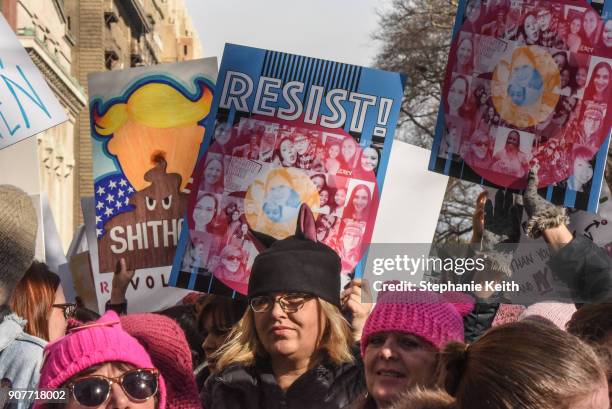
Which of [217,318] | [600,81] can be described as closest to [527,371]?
[600,81]

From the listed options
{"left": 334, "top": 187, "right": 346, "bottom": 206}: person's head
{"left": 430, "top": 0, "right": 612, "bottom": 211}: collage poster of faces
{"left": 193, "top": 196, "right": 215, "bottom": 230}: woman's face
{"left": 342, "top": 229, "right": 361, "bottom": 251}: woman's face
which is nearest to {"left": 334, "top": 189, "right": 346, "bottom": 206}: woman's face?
{"left": 334, "top": 187, "right": 346, "bottom": 206}: person's head

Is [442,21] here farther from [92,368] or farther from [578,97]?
[92,368]

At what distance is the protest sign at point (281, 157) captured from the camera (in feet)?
14.2

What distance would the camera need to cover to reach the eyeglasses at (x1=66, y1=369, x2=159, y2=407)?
288 cm

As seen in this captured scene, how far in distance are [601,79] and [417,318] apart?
4.45ft

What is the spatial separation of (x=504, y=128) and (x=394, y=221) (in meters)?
0.73

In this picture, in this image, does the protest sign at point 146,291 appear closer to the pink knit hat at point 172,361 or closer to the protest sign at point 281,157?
the protest sign at point 281,157

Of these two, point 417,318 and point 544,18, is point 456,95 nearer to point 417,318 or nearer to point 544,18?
point 544,18

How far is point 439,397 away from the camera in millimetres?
2348

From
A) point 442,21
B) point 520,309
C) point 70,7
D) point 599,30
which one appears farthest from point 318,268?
point 70,7

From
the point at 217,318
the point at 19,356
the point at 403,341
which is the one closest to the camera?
the point at 403,341

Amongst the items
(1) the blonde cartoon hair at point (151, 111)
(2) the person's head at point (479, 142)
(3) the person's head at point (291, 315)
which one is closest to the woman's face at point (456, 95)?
(2) the person's head at point (479, 142)

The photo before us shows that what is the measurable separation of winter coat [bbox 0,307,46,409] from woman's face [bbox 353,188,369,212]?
1.34 metres

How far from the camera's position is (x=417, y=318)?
3.29 meters
